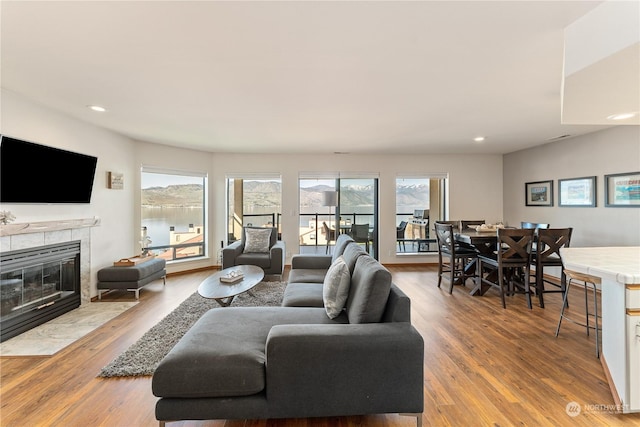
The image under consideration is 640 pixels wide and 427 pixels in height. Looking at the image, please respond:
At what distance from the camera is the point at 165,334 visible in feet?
9.16

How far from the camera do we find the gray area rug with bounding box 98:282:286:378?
2238 millimetres

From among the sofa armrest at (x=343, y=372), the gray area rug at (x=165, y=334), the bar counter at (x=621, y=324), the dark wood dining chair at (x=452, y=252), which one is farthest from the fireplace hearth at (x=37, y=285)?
the dark wood dining chair at (x=452, y=252)

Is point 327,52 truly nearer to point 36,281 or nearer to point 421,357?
point 421,357

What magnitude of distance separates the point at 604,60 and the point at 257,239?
15.1ft

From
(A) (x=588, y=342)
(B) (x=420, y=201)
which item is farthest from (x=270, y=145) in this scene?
(A) (x=588, y=342)

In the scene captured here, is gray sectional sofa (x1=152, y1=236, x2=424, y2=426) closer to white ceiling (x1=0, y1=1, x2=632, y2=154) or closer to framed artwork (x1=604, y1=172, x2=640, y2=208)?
white ceiling (x1=0, y1=1, x2=632, y2=154)

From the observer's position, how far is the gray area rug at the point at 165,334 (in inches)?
88.1

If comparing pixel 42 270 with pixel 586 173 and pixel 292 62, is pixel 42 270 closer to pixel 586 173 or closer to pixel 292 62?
pixel 292 62

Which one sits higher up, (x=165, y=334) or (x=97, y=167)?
(x=97, y=167)

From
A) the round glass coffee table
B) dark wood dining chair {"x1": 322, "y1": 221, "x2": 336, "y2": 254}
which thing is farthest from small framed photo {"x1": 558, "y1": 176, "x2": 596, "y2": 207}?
the round glass coffee table

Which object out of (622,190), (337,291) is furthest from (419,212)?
(337,291)

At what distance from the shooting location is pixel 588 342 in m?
2.68

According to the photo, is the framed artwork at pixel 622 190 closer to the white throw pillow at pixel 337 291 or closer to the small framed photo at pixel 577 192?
the small framed photo at pixel 577 192

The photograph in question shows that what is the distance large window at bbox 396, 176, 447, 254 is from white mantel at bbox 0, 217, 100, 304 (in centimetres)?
555
